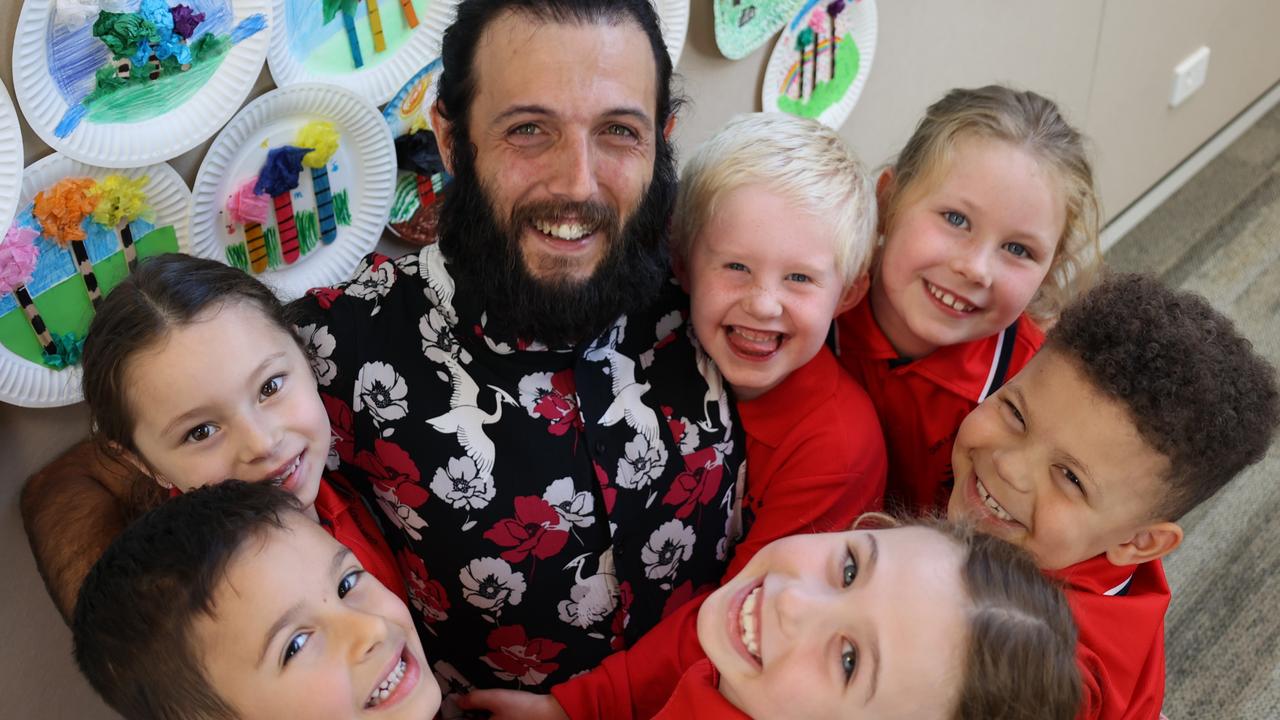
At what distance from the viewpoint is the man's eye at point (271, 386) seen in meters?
1.37

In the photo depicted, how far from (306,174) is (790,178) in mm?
743

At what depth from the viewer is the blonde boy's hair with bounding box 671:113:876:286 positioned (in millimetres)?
1561

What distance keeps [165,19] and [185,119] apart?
0.14m

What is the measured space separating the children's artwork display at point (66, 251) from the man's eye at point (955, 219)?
1.12 meters

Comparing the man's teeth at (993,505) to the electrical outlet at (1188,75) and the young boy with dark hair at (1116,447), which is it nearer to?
the young boy with dark hair at (1116,447)

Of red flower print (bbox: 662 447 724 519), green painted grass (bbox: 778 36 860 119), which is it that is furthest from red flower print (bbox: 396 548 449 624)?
green painted grass (bbox: 778 36 860 119)

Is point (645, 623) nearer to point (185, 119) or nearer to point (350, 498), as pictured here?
point (350, 498)

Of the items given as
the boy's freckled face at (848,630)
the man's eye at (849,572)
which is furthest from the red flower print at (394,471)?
the man's eye at (849,572)

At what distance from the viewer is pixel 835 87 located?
2539 millimetres

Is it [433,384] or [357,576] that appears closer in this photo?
[357,576]

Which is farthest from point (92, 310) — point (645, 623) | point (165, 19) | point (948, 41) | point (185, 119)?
point (948, 41)

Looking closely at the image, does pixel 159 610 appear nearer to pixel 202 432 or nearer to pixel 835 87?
pixel 202 432

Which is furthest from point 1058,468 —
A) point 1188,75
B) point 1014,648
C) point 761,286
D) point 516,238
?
point 1188,75

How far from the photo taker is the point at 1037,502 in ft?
4.80
